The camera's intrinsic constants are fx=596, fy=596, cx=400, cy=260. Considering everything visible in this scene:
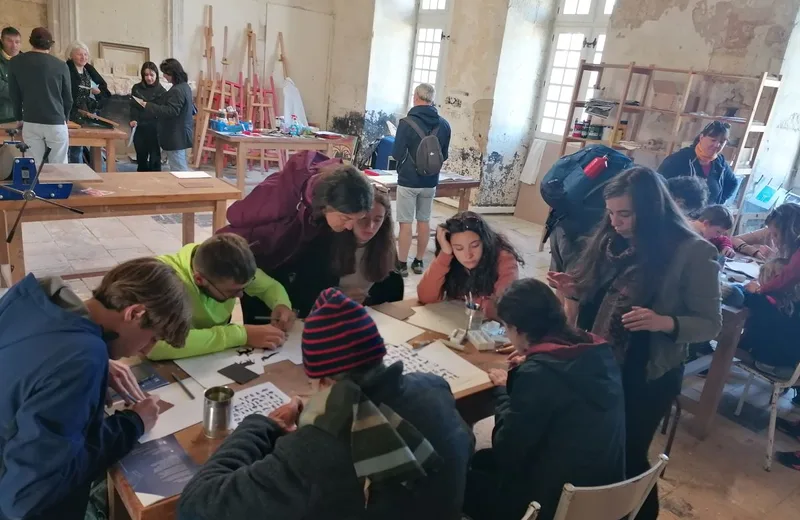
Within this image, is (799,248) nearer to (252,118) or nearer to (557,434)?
(557,434)

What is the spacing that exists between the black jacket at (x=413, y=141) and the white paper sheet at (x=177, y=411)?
346 cm

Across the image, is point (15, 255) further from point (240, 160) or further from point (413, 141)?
point (240, 160)

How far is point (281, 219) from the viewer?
8.02 ft

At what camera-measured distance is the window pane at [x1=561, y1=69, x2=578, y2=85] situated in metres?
6.96

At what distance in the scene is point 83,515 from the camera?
1440 millimetres

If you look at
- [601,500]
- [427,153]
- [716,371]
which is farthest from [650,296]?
[427,153]

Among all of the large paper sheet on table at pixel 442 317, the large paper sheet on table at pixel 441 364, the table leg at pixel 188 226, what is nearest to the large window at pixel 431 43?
the table leg at pixel 188 226

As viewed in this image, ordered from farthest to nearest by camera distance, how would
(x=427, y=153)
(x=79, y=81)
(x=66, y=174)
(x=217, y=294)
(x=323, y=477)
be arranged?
(x=79, y=81) → (x=427, y=153) → (x=66, y=174) → (x=217, y=294) → (x=323, y=477)

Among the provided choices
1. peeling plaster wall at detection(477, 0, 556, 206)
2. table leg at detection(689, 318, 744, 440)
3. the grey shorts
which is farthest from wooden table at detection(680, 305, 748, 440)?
peeling plaster wall at detection(477, 0, 556, 206)

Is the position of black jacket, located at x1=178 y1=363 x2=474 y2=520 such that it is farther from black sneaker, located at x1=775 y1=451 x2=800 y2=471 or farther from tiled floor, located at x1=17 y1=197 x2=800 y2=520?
black sneaker, located at x1=775 y1=451 x2=800 y2=471

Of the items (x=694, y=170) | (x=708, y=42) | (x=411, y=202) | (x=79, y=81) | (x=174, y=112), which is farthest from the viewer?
(x=79, y=81)

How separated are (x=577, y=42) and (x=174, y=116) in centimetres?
452

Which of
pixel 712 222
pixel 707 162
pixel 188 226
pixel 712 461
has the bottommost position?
pixel 712 461

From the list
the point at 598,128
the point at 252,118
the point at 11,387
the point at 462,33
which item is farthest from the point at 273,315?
the point at 252,118
